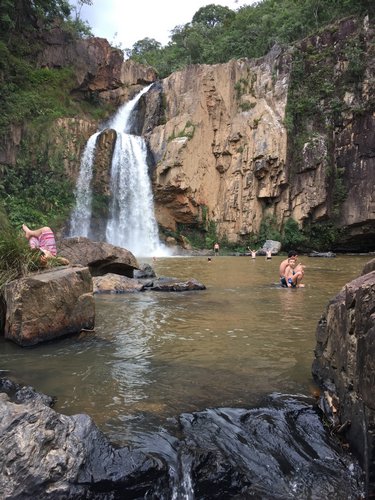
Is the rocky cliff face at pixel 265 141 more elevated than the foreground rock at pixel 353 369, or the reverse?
the rocky cliff face at pixel 265 141

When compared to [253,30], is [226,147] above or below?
below

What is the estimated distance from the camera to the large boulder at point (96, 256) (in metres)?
11.9

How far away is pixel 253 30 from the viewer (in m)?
39.8

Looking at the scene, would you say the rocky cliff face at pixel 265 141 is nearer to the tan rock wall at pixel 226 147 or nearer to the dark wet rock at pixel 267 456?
the tan rock wall at pixel 226 147

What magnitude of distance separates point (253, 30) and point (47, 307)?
41084 mm

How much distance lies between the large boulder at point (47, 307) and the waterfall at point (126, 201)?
2067 cm

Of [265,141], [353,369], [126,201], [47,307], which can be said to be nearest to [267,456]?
[353,369]

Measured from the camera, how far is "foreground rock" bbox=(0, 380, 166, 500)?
2395mm

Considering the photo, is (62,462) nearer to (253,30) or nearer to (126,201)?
(126,201)

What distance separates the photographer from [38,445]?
2.57 m

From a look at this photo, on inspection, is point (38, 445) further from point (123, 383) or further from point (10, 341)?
point (10, 341)

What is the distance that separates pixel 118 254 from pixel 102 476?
34.0ft

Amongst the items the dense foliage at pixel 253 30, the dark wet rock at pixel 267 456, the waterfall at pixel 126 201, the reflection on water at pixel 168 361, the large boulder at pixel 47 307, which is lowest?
the dark wet rock at pixel 267 456

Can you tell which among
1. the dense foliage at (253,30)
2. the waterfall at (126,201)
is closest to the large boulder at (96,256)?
the waterfall at (126,201)
